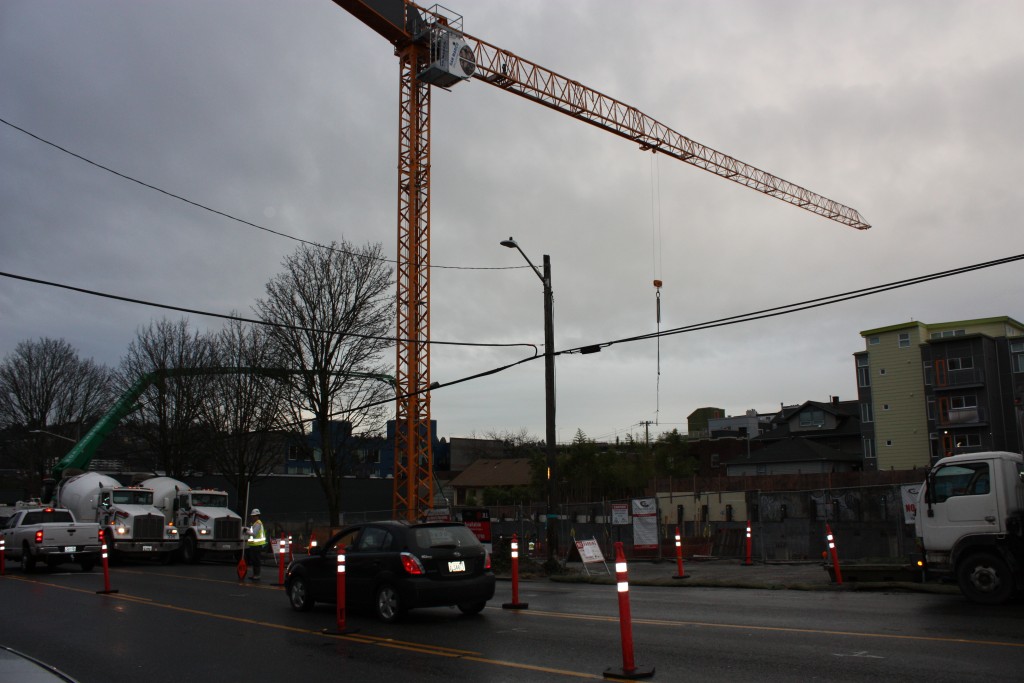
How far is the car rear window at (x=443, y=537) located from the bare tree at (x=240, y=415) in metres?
26.4

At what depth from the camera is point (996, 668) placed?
805cm

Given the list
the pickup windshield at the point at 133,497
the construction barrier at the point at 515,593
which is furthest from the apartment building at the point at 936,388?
the construction barrier at the point at 515,593

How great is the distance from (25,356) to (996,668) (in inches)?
2466

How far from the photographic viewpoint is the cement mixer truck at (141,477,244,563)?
103ft

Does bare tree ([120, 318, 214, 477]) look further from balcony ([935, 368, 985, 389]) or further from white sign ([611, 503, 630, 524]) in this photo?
balcony ([935, 368, 985, 389])

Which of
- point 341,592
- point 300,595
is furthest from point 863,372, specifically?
point 341,592

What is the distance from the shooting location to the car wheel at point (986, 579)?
1337 cm

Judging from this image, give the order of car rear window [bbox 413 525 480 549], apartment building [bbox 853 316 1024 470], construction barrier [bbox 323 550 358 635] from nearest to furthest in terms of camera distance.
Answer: construction barrier [bbox 323 550 358 635]
car rear window [bbox 413 525 480 549]
apartment building [bbox 853 316 1024 470]

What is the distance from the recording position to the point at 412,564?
41.7 feet

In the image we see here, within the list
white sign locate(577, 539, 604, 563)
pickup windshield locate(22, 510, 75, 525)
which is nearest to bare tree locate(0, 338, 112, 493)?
pickup windshield locate(22, 510, 75, 525)

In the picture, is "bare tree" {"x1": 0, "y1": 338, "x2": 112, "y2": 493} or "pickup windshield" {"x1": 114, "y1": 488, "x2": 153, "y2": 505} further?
"bare tree" {"x1": 0, "y1": 338, "x2": 112, "y2": 493}

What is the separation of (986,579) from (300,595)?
1115cm

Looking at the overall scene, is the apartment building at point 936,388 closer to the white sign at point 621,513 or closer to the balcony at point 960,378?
the balcony at point 960,378

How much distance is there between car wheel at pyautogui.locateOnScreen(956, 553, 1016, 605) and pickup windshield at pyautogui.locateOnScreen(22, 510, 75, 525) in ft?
84.9
